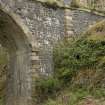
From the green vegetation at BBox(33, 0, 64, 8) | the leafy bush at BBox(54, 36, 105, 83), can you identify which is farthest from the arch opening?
the green vegetation at BBox(33, 0, 64, 8)

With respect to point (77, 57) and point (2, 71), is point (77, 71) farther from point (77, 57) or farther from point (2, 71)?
point (2, 71)

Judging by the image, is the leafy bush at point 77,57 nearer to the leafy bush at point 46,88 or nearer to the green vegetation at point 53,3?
the leafy bush at point 46,88

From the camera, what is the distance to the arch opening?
12084mm

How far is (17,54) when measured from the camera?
12930mm

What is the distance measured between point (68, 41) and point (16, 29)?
2.44m

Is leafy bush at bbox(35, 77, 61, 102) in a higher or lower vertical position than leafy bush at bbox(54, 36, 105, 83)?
lower

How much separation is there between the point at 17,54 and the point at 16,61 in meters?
0.30

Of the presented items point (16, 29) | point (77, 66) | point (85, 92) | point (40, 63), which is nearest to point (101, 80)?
point (85, 92)

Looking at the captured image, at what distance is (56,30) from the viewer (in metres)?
13.1

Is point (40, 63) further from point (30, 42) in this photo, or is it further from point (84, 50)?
point (84, 50)

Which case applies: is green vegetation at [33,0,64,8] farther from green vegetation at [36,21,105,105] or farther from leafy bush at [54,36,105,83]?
leafy bush at [54,36,105,83]

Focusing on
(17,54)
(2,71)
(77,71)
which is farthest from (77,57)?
(2,71)

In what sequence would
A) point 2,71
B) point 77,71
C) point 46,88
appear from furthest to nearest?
point 2,71 → point 46,88 → point 77,71

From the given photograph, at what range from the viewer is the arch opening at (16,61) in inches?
476
